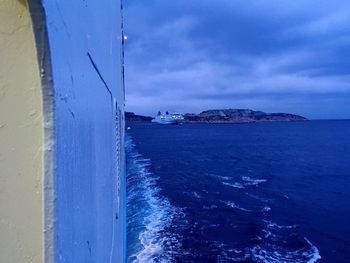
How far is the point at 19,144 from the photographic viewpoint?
73 centimetres

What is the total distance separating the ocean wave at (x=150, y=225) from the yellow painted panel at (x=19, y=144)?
1349 centimetres

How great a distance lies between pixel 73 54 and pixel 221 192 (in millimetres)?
27294

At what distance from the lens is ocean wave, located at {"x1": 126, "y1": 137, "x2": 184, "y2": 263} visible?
14172 mm

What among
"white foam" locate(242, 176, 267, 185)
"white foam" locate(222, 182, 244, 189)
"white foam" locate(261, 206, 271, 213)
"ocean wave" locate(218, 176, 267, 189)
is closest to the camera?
"white foam" locate(261, 206, 271, 213)

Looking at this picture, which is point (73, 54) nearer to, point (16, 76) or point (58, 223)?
point (16, 76)

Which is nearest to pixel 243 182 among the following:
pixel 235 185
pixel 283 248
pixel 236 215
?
pixel 235 185

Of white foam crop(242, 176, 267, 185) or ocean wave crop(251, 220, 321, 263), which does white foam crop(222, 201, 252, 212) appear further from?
white foam crop(242, 176, 267, 185)

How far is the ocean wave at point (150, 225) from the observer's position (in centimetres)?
1417

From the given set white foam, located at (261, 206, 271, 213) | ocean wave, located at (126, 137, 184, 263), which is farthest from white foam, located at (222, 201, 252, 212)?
ocean wave, located at (126, 137, 184, 263)

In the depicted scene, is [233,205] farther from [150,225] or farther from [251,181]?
[251,181]

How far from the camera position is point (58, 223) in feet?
2.35

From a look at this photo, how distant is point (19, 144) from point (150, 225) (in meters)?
17.5

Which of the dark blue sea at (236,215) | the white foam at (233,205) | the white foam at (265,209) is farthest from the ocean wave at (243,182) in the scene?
the white foam at (265,209)

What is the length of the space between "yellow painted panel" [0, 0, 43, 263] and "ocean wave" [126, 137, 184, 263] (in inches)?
531
